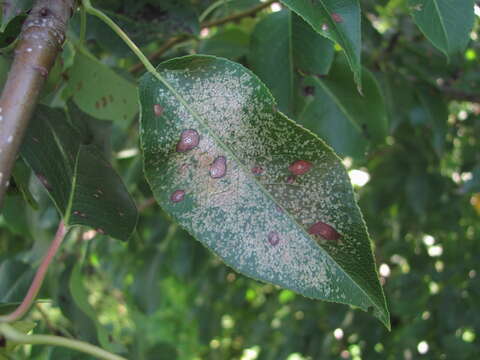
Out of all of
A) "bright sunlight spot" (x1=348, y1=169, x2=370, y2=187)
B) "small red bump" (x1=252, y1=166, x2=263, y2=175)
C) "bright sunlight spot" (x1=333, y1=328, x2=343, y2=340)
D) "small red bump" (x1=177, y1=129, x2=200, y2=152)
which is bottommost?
"bright sunlight spot" (x1=333, y1=328, x2=343, y2=340)

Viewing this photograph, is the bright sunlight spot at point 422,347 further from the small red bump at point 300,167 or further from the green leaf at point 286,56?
the small red bump at point 300,167

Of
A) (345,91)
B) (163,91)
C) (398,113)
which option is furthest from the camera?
(398,113)

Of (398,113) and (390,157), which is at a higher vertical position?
(398,113)

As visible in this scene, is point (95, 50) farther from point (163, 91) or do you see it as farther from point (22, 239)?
point (22, 239)

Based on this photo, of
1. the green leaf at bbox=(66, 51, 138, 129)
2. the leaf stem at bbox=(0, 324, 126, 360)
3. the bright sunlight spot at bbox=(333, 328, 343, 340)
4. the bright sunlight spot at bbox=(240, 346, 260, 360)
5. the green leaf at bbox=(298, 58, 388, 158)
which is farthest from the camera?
the bright sunlight spot at bbox=(240, 346, 260, 360)

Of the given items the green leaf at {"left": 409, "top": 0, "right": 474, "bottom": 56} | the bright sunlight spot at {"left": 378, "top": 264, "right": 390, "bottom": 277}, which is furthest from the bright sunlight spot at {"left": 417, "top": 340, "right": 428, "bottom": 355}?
the green leaf at {"left": 409, "top": 0, "right": 474, "bottom": 56}

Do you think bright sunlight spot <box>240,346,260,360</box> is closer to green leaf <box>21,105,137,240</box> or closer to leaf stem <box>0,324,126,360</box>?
green leaf <box>21,105,137,240</box>

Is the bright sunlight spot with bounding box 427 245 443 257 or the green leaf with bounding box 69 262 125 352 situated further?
the bright sunlight spot with bounding box 427 245 443 257

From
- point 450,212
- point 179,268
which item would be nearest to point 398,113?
point 450,212
